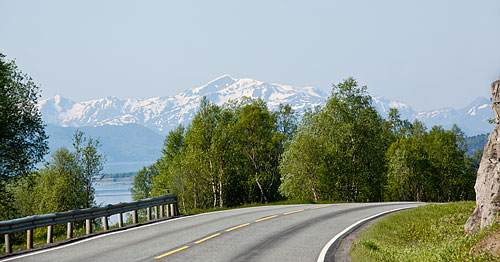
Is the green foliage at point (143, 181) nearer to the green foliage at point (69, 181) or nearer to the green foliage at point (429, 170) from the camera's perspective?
the green foliage at point (69, 181)

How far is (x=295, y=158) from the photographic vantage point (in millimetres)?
49719

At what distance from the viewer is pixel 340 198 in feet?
183

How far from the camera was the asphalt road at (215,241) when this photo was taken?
11.9 metres

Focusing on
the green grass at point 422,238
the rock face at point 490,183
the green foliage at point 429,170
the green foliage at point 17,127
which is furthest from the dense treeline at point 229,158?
the rock face at point 490,183

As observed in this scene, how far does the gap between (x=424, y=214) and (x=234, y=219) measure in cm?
841

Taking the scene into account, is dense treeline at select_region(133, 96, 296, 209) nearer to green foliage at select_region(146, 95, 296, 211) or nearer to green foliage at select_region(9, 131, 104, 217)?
green foliage at select_region(146, 95, 296, 211)

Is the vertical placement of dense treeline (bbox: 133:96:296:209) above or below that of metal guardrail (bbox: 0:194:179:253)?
above

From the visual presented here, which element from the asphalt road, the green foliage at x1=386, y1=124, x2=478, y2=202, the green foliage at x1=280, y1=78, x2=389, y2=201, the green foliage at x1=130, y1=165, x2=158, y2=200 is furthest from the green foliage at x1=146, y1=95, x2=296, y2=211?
the asphalt road

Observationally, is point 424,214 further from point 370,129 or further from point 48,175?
point 48,175

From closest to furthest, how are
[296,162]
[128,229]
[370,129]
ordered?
[128,229]
[296,162]
[370,129]

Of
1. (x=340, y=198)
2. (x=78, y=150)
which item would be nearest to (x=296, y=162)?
(x=340, y=198)

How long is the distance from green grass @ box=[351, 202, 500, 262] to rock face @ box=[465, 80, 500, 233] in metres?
0.72

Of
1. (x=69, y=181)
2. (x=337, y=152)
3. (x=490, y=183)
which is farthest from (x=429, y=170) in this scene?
(x=490, y=183)

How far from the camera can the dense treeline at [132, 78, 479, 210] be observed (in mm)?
51250
